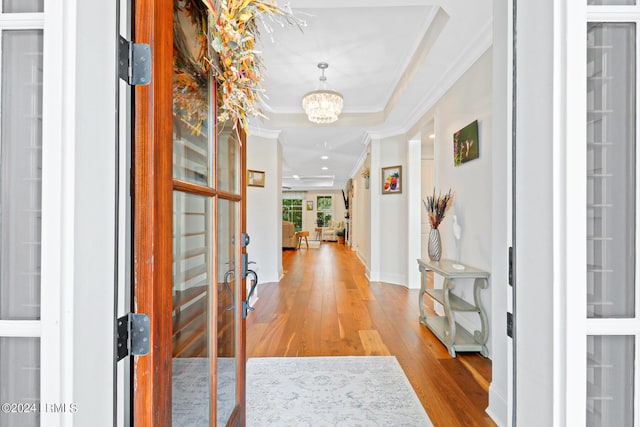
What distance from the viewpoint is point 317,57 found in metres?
3.07

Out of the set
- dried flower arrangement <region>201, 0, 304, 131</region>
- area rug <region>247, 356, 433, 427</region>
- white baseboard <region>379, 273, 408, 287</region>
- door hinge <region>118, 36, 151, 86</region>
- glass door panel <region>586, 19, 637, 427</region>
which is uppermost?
dried flower arrangement <region>201, 0, 304, 131</region>

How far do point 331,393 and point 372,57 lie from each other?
3116mm

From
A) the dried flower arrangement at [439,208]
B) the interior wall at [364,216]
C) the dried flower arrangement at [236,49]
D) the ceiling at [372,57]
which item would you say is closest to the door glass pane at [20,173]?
the dried flower arrangement at [236,49]

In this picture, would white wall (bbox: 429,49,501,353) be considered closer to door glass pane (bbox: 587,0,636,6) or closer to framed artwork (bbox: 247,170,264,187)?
door glass pane (bbox: 587,0,636,6)

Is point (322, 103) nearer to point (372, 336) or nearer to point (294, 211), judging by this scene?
point (372, 336)

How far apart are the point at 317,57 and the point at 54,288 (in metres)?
3.12

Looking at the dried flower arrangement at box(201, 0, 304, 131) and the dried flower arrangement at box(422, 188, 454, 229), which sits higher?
the dried flower arrangement at box(201, 0, 304, 131)

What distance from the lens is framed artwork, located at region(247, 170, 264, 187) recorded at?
4879 mm

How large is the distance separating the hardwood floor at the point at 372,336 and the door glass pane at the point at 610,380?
122 cm

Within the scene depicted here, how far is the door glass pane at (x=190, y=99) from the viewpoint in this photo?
882mm

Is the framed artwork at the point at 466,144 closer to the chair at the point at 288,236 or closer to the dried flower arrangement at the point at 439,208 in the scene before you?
the dried flower arrangement at the point at 439,208

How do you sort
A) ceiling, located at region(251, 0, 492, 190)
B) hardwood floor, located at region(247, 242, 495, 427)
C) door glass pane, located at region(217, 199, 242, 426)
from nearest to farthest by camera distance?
door glass pane, located at region(217, 199, 242, 426)
hardwood floor, located at region(247, 242, 495, 427)
ceiling, located at region(251, 0, 492, 190)

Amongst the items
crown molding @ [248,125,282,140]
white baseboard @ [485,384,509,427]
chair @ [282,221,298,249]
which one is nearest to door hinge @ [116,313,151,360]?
white baseboard @ [485,384,509,427]

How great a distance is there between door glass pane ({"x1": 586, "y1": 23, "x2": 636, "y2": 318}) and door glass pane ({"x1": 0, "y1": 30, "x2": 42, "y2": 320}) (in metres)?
1.20
